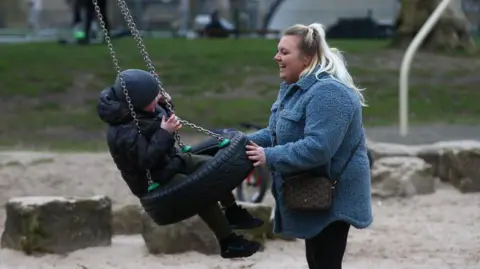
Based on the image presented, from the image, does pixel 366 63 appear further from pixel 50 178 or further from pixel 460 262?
pixel 460 262

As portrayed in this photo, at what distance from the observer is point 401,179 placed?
10.6m

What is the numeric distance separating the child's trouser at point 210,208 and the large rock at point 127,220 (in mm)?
4070

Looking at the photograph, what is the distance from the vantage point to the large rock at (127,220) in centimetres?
898

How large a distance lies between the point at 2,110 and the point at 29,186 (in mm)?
5091

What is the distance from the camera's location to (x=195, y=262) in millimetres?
7660

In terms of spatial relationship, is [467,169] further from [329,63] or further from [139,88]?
[139,88]

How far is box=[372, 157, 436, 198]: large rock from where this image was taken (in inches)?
417

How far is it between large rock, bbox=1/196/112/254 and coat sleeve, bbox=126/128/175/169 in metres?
3.24

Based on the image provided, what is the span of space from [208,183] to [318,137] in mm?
549

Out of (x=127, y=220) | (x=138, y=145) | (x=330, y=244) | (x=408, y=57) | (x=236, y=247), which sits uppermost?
(x=138, y=145)

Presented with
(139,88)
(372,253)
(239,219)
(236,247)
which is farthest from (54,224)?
(139,88)

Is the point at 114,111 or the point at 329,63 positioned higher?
the point at 329,63

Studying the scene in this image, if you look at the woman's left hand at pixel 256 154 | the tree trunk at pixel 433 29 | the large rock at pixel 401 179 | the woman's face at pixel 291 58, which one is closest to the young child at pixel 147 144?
the woman's left hand at pixel 256 154

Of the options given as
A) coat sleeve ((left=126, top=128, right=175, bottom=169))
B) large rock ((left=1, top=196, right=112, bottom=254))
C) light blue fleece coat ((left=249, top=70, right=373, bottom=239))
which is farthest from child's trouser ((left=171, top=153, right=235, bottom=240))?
large rock ((left=1, top=196, right=112, bottom=254))
